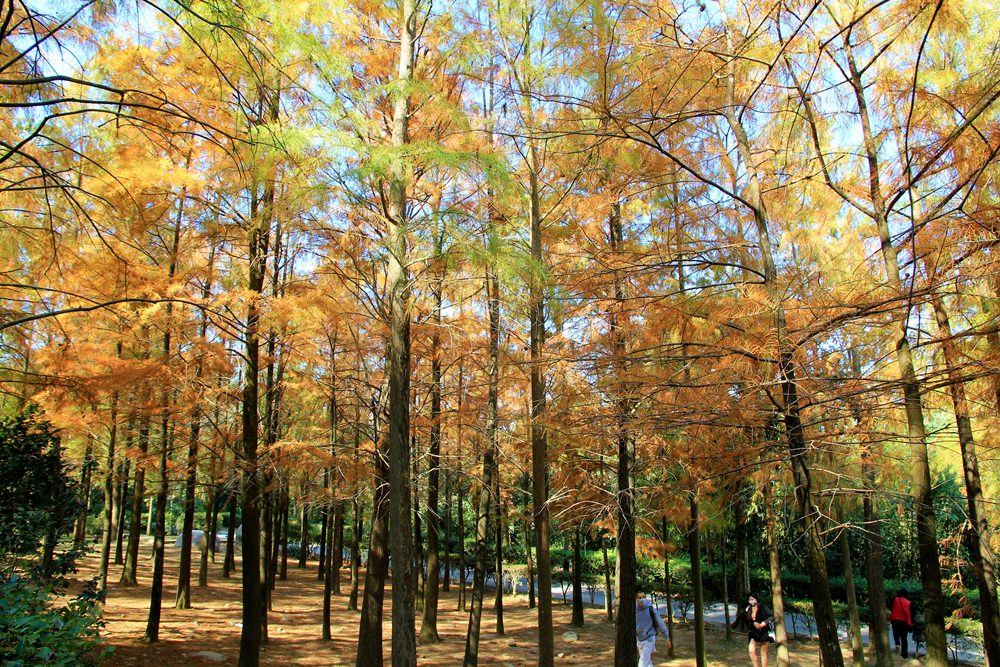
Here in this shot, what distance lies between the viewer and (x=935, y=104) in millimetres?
5496

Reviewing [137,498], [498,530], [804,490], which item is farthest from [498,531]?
[804,490]

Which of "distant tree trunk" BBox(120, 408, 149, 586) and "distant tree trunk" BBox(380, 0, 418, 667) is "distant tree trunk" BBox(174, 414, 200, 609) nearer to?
"distant tree trunk" BBox(120, 408, 149, 586)

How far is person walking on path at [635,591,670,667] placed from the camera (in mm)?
8375

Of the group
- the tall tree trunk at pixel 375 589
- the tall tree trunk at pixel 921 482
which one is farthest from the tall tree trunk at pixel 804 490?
the tall tree trunk at pixel 375 589

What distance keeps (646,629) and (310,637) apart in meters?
7.56

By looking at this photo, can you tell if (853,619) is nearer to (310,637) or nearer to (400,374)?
(400,374)

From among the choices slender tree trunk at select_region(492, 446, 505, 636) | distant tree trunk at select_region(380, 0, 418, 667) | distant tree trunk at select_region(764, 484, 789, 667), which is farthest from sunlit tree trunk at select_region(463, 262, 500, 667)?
distant tree trunk at select_region(764, 484, 789, 667)

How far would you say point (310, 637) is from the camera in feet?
41.6

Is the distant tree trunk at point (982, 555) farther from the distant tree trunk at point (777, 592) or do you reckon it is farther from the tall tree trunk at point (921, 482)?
the distant tree trunk at point (777, 592)

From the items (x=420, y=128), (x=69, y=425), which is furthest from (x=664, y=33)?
(x=69, y=425)

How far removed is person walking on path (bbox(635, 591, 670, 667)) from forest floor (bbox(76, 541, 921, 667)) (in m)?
3.57

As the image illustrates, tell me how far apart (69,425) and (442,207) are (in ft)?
22.4

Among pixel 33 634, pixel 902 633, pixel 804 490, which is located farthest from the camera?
pixel 902 633

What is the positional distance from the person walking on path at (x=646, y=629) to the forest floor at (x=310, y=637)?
3.57m
